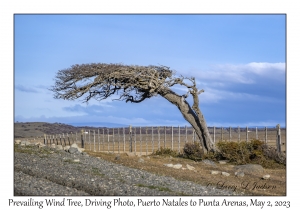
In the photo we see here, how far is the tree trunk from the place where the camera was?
1012 inches

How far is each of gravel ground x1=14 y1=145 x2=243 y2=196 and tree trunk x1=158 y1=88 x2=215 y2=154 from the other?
7855 mm

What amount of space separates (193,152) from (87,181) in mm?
13154

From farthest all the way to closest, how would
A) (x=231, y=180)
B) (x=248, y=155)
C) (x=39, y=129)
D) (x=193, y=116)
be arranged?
1. (x=39, y=129)
2. (x=193, y=116)
3. (x=248, y=155)
4. (x=231, y=180)

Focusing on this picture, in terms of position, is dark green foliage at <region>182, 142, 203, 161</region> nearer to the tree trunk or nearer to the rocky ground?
the tree trunk

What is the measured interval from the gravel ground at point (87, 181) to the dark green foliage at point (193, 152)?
27.3 feet

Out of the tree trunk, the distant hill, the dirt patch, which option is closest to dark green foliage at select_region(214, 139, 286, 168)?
the tree trunk

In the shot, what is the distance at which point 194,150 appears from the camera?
86.7 ft

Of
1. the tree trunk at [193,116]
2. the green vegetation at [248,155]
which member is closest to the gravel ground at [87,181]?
the tree trunk at [193,116]

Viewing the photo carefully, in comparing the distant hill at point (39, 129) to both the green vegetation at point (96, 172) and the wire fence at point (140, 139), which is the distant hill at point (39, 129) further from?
the green vegetation at point (96, 172)

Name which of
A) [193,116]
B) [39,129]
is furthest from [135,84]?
[39,129]

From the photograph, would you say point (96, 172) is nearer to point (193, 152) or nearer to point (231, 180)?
point (231, 180)

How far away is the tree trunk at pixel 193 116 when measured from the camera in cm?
2570

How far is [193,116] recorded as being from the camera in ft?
85.3
